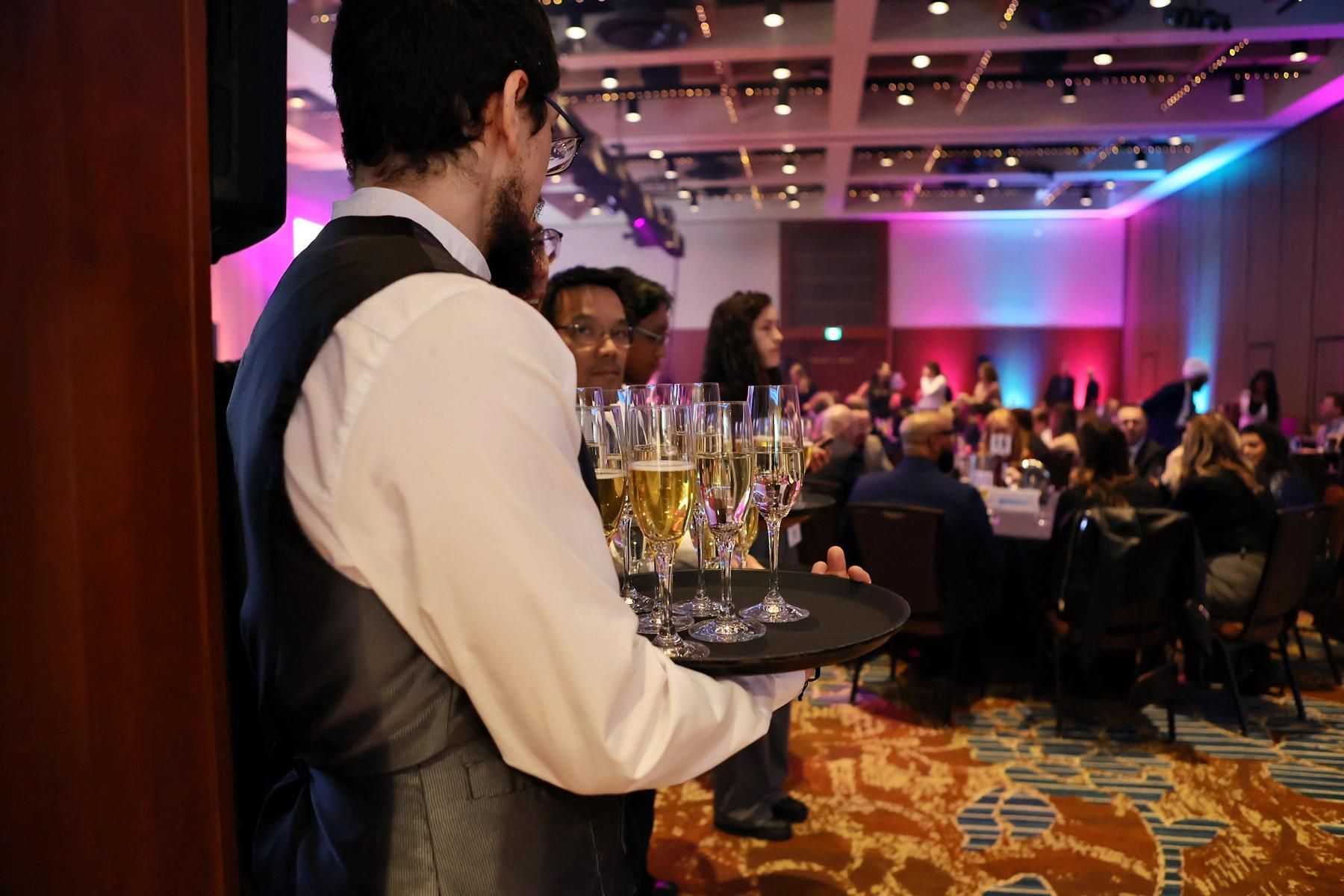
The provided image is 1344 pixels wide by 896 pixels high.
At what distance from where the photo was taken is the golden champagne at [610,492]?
1.16 m

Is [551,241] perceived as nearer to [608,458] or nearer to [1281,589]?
[608,458]

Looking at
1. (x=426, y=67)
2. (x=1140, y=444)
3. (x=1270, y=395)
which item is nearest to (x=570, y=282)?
(x=426, y=67)

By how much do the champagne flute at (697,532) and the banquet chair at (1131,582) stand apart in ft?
9.53

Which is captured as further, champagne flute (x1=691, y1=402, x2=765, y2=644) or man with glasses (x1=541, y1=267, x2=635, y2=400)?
man with glasses (x1=541, y1=267, x2=635, y2=400)

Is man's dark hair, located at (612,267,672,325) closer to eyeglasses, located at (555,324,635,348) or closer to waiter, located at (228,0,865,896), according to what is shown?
eyeglasses, located at (555,324,635,348)

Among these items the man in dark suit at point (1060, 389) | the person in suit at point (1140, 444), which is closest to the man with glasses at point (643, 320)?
the person in suit at point (1140, 444)

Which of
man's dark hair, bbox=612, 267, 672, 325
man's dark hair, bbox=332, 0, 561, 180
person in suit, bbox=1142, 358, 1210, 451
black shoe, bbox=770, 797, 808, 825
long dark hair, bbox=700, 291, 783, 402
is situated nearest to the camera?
man's dark hair, bbox=332, 0, 561, 180

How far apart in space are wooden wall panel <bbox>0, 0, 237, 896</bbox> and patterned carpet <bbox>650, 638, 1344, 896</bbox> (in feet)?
7.28

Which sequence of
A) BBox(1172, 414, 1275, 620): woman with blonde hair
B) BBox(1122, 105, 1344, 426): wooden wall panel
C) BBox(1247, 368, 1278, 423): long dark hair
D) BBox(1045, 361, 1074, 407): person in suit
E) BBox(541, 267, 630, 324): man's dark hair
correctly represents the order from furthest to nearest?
1. BBox(1045, 361, 1074, 407): person in suit
2. BBox(1122, 105, 1344, 426): wooden wall panel
3. BBox(1247, 368, 1278, 423): long dark hair
4. BBox(1172, 414, 1275, 620): woman with blonde hair
5. BBox(541, 267, 630, 324): man's dark hair

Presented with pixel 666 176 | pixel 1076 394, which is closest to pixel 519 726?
pixel 666 176

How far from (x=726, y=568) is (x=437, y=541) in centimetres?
52

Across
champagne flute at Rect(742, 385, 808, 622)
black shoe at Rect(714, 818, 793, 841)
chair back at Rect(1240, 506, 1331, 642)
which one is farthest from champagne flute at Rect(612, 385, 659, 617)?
chair back at Rect(1240, 506, 1331, 642)

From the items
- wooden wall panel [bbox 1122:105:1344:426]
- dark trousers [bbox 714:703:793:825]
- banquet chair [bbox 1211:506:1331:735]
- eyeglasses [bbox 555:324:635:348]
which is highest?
wooden wall panel [bbox 1122:105:1344:426]

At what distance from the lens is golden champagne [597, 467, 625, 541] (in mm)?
1156
